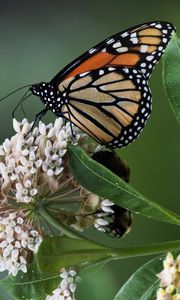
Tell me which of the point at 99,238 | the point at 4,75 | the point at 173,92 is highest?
the point at 173,92

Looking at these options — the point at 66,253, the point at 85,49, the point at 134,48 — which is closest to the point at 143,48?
the point at 134,48

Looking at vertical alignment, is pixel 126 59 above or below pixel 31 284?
above

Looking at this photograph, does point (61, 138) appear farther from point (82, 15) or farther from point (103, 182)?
point (82, 15)

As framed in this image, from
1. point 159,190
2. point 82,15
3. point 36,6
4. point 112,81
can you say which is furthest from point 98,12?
point 112,81

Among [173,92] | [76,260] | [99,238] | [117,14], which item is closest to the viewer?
[76,260]

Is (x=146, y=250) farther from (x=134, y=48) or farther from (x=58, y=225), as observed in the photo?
(x=134, y=48)

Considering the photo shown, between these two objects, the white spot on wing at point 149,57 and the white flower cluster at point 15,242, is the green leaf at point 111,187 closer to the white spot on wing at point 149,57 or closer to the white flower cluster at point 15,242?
the white flower cluster at point 15,242
